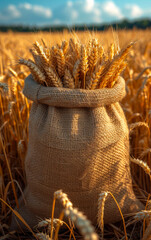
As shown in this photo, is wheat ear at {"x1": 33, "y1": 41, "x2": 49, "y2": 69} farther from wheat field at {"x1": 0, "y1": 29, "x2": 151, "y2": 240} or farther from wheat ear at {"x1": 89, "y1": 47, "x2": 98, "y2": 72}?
wheat ear at {"x1": 89, "y1": 47, "x2": 98, "y2": 72}

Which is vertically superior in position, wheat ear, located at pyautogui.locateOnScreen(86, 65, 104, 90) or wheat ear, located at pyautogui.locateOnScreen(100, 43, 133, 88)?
wheat ear, located at pyautogui.locateOnScreen(100, 43, 133, 88)

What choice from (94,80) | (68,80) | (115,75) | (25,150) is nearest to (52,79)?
(68,80)

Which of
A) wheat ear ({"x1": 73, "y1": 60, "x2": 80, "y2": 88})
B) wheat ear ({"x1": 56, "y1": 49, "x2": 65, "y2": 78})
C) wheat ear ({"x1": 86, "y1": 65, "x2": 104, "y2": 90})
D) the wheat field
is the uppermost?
wheat ear ({"x1": 56, "y1": 49, "x2": 65, "y2": 78})

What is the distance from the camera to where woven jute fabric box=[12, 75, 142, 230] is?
0.94 m

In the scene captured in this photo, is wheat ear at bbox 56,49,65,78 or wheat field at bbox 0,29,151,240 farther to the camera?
wheat field at bbox 0,29,151,240

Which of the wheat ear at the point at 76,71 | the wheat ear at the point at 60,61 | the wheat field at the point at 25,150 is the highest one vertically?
the wheat ear at the point at 60,61

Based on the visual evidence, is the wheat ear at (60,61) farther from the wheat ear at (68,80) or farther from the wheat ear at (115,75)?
the wheat ear at (115,75)

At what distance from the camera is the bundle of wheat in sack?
92cm

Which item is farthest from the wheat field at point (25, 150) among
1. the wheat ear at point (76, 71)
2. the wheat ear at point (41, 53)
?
the wheat ear at point (76, 71)

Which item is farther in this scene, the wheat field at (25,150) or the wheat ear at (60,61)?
the wheat field at (25,150)

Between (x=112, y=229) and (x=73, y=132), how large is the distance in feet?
2.12

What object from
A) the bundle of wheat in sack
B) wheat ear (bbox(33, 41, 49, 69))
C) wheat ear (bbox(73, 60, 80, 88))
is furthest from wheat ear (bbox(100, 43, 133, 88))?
wheat ear (bbox(33, 41, 49, 69))

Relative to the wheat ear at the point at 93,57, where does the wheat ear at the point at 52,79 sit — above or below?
below

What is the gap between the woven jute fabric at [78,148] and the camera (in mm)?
937
